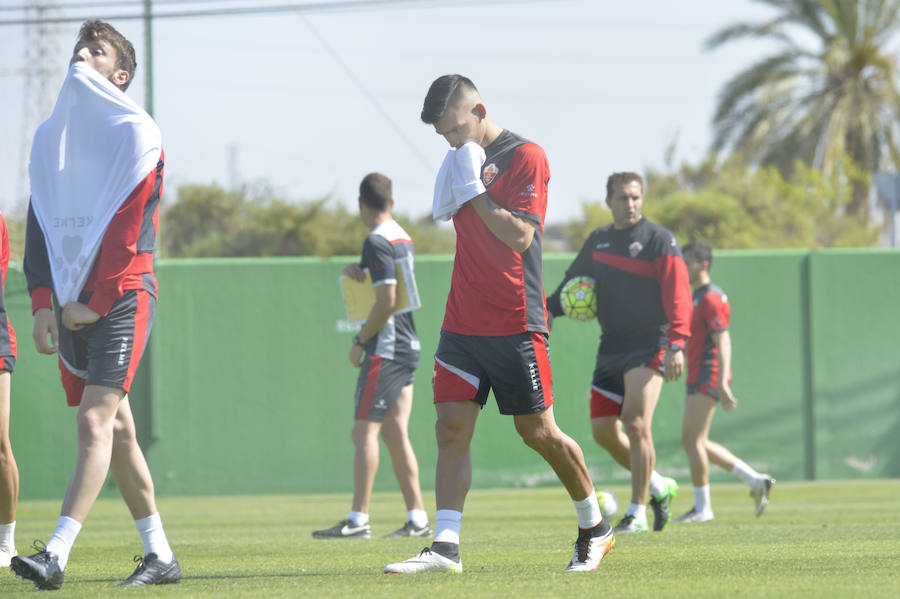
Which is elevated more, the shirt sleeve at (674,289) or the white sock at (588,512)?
the shirt sleeve at (674,289)

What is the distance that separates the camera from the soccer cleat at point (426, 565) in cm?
535

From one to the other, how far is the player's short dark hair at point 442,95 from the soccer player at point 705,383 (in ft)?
16.3

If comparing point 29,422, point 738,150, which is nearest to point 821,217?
point 738,150

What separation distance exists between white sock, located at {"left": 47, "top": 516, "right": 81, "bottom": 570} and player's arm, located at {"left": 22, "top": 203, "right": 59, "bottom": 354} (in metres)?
0.79

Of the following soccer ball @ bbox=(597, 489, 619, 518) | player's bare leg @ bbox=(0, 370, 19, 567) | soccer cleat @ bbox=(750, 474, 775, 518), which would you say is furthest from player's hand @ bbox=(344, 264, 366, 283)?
soccer cleat @ bbox=(750, 474, 775, 518)

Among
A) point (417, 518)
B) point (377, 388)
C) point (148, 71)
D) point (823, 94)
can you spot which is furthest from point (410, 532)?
point (823, 94)

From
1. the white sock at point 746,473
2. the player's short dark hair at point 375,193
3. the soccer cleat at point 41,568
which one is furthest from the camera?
the white sock at point 746,473

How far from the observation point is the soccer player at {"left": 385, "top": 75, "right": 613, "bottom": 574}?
539 centimetres

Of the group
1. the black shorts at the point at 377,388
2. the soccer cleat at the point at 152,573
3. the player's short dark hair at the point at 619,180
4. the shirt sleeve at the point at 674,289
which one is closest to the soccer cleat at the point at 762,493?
the shirt sleeve at the point at 674,289

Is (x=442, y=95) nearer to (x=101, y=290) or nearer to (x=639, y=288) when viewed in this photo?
(x=101, y=290)

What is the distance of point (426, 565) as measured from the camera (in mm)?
5371

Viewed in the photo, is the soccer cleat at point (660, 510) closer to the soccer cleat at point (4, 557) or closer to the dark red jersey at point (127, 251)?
the soccer cleat at point (4, 557)

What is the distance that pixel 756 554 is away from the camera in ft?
20.5

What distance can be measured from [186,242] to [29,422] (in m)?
24.9
